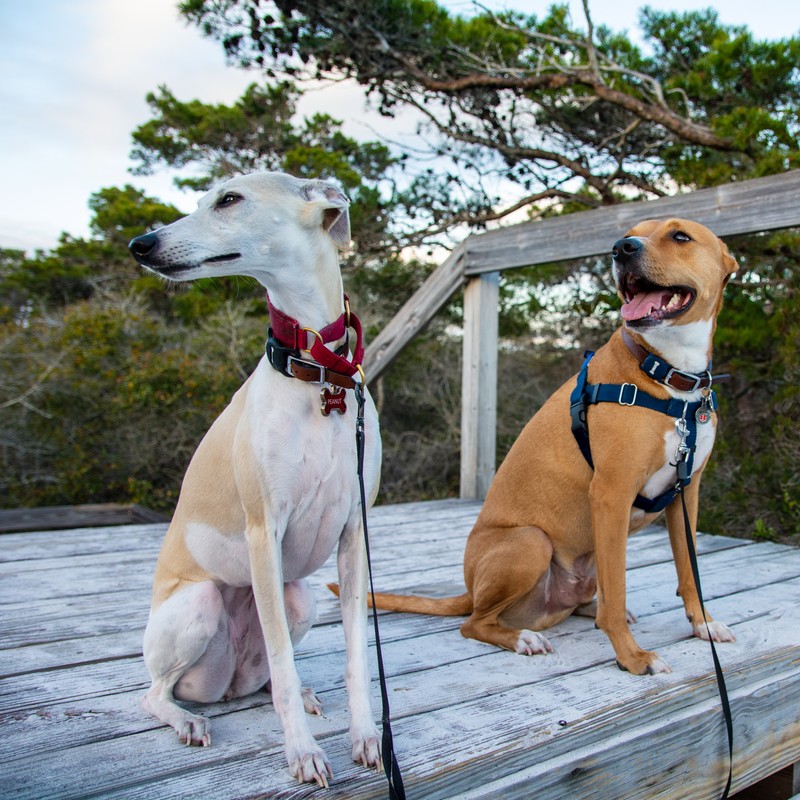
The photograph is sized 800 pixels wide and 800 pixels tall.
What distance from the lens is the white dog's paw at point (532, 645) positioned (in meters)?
2.23

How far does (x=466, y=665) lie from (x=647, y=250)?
1305 mm

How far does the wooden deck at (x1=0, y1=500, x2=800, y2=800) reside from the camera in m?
1.55

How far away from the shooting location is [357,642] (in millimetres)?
1704

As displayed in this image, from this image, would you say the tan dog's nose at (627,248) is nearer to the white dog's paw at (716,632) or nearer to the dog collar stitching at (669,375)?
the dog collar stitching at (669,375)

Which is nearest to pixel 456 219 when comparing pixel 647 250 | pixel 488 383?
pixel 488 383

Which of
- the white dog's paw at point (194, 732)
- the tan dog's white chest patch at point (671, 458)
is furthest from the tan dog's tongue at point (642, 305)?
the white dog's paw at point (194, 732)

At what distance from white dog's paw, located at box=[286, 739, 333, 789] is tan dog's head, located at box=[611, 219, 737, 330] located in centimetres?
142

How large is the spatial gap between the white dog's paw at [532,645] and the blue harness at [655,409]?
0.51 metres

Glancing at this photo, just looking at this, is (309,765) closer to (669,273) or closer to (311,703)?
→ (311,703)

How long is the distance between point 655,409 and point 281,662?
127 cm

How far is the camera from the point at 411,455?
8.12 metres

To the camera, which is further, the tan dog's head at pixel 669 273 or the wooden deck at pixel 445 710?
the tan dog's head at pixel 669 273

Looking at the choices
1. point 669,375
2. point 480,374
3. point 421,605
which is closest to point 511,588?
point 421,605

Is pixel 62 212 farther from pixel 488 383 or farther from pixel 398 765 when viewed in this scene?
pixel 398 765
